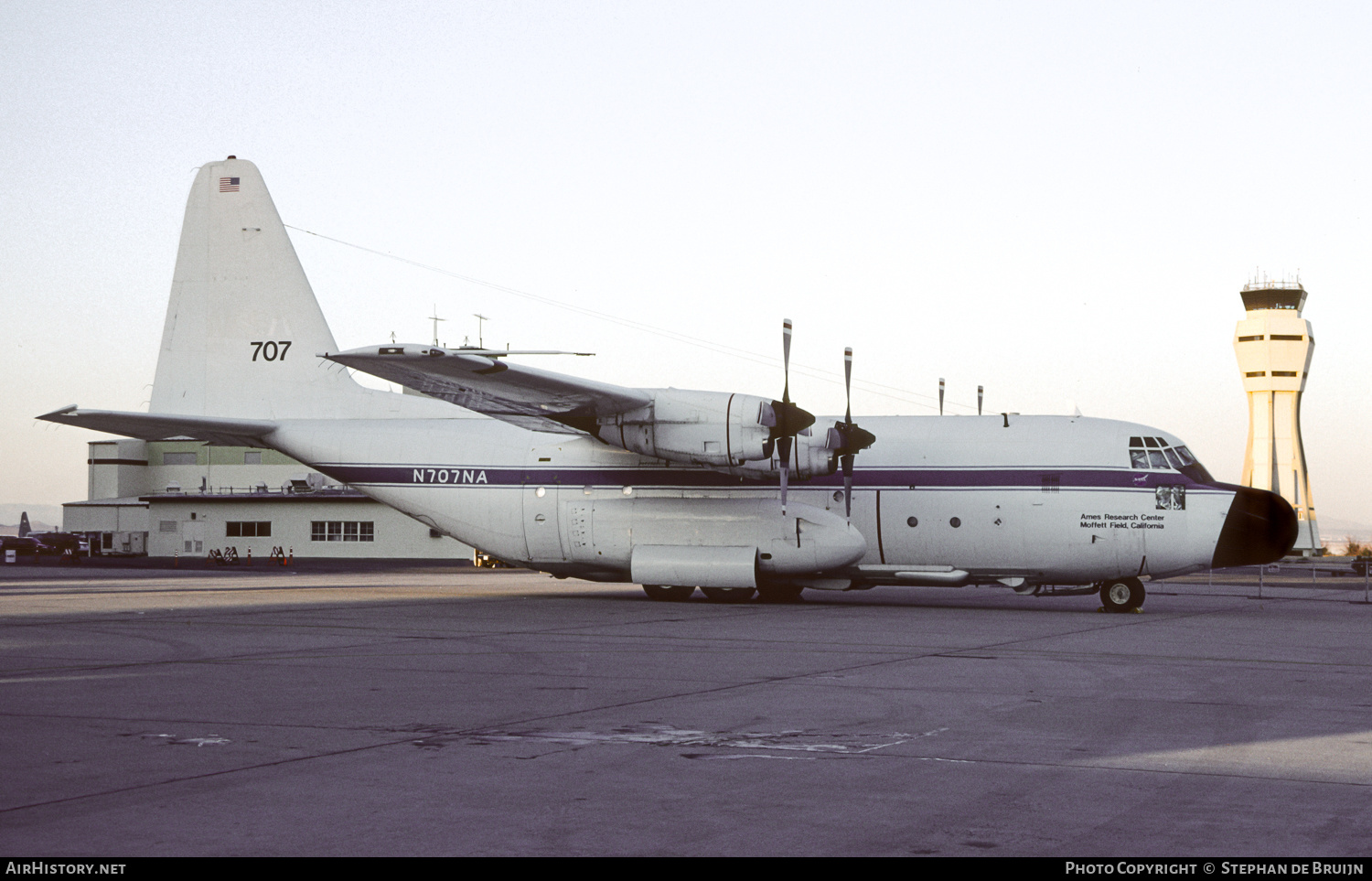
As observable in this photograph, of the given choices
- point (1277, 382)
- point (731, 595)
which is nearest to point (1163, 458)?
point (731, 595)

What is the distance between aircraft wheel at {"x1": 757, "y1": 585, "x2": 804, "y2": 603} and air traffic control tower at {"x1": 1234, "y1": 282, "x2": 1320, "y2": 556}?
88.5 metres

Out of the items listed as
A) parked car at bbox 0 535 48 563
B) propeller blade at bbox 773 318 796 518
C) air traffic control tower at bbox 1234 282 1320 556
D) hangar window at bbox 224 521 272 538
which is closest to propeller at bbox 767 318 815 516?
propeller blade at bbox 773 318 796 518

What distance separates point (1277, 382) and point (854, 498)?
303 ft

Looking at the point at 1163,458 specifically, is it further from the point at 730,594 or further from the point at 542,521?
the point at 542,521

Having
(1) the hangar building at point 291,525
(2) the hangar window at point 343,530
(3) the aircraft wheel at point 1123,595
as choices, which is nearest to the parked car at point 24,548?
(1) the hangar building at point 291,525

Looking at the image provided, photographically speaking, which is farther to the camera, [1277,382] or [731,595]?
[1277,382]

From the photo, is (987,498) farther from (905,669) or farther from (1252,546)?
(905,669)

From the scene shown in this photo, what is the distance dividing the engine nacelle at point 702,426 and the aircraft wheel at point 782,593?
4.57 metres

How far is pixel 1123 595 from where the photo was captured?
23719 millimetres

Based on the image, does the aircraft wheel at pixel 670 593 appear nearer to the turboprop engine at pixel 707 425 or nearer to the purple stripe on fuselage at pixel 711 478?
the purple stripe on fuselage at pixel 711 478

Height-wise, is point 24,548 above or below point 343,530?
below

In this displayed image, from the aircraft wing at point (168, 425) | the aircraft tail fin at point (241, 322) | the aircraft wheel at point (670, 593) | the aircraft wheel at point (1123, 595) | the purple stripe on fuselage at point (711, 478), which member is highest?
the aircraft tail fin at point (241, 322)

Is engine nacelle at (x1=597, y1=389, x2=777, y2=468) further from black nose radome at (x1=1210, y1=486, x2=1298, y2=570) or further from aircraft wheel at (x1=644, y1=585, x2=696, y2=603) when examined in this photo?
black nose radome at (x1=1210, y1=486, x2=1298, y2=570)

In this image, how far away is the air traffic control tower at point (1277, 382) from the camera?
103m
